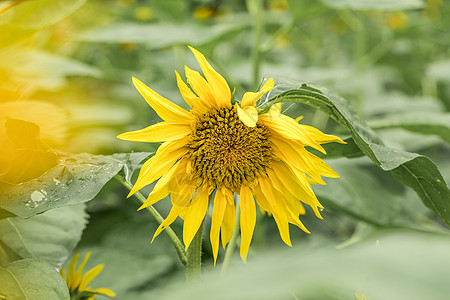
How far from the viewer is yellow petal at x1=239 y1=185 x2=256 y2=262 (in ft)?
1.28

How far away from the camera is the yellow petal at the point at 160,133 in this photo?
36 centimetres

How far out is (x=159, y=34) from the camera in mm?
875

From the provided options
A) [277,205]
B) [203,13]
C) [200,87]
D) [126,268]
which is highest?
[203,13]

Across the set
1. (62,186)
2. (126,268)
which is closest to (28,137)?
(62,186)

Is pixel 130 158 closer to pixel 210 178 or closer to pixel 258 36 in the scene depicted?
pixel 210 178

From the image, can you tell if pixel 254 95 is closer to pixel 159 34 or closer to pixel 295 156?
pixel 295 156

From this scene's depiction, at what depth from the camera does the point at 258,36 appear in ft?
2.80

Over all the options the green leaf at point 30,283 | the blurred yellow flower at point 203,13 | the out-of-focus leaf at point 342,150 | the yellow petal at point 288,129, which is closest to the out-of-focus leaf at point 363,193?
the out-of-focus leaf at point 342,150

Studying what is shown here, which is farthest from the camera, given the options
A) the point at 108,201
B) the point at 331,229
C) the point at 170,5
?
the point at 170,5

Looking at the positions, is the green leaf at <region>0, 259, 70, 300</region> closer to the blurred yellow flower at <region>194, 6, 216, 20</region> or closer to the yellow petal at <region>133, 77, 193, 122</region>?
the yellow petal at <region>133, 77, 193, 122</region>

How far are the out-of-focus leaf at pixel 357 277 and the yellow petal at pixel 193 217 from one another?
222 millimetres

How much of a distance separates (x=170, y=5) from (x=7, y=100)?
849mm

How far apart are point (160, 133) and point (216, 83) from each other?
2.3 inches

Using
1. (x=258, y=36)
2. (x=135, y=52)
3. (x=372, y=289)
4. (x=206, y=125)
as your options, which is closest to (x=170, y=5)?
(x=258, y=36)
